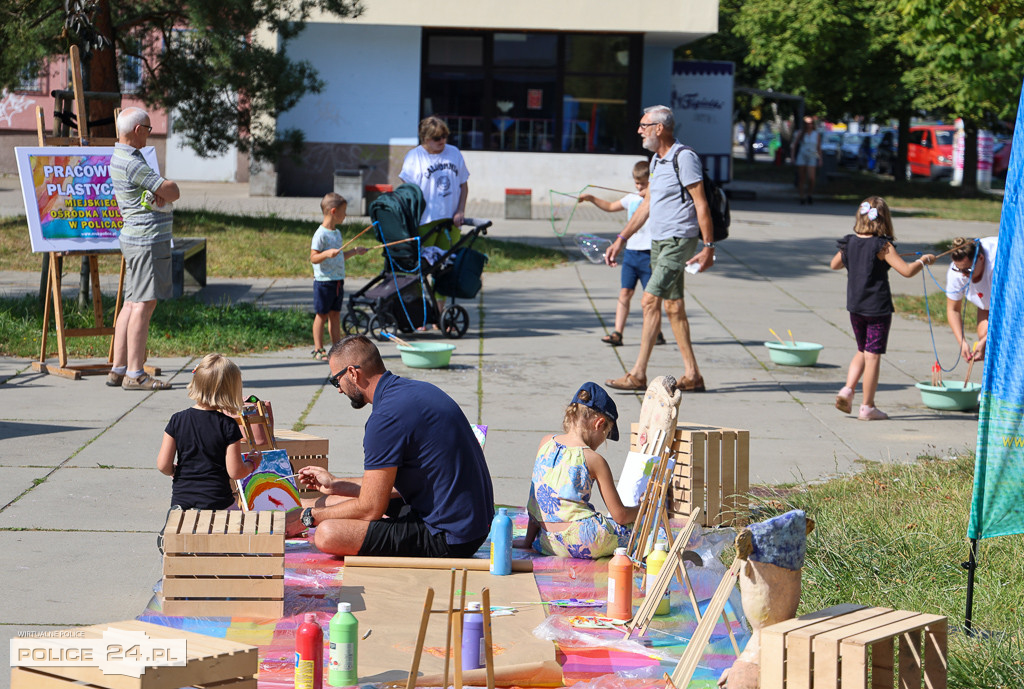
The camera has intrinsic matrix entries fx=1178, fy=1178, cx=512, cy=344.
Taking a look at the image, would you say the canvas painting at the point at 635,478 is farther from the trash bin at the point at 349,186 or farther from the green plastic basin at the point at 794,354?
the trash bin at the point at 349,186

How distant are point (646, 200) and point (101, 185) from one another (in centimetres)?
453

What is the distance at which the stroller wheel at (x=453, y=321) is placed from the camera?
1120 cm

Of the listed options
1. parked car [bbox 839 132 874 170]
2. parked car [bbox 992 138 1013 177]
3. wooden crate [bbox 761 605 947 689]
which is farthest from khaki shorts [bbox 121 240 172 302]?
parked car [bbox 839 132 874 170]

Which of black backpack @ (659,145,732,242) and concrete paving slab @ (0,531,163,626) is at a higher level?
black backpack @ (659,145,732,242)

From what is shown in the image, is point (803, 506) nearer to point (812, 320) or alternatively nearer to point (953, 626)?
point (953, 626)

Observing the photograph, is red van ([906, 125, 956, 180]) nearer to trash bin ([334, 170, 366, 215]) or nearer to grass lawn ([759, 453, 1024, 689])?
trash bin ([334, 170, 366, 215])

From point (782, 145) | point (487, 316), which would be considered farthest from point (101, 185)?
point (782, 145)

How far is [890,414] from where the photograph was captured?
8.92 m

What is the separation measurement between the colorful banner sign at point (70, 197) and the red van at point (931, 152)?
38.1 m

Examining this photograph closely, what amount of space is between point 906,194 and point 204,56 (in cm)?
2297

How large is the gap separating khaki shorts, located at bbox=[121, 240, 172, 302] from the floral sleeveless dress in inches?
163

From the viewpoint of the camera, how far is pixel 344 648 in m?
4.16

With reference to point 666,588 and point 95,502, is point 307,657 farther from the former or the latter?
point 95,502

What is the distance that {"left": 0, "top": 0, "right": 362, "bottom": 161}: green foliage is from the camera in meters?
15.0
